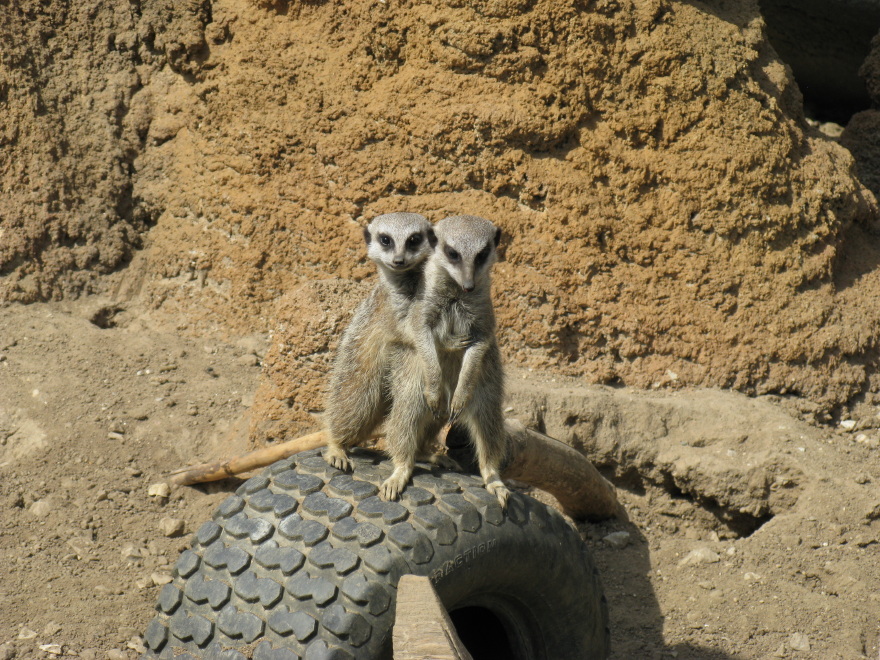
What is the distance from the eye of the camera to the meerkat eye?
3059mm

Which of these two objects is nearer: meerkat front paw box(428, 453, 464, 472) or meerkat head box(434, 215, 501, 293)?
meerkat head box(434, 215, 501, 293)

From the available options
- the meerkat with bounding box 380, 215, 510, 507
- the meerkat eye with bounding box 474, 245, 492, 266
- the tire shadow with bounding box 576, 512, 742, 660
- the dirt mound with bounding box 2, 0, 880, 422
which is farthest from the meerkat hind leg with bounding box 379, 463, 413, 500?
the dirt mound with bounding box 2, 0, 880, 422

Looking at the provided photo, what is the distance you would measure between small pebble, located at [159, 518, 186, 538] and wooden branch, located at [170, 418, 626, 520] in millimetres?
200

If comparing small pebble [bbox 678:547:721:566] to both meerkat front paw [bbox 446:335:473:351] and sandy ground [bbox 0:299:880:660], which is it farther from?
meerkat front paw [bbox 446:335:473:351]

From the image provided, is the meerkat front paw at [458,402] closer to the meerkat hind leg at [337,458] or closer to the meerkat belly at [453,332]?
the meerkat belly at [453,332]

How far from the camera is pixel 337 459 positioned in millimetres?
2848

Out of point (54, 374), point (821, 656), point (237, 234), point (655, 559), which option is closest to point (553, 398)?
point (655, 559)

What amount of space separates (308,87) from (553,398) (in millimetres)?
2120

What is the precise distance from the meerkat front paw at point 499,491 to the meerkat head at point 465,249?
67 centimetres

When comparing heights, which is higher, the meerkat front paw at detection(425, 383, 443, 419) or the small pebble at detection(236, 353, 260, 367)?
the meerkat front paw at detection(425, 383, 443, 419)

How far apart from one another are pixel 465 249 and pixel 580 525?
177 cm

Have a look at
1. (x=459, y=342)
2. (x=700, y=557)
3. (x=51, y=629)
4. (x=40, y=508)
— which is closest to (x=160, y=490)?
(x=40, y=508)

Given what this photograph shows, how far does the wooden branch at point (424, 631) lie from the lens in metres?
2.08

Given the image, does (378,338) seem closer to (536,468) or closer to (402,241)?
(402,241)
